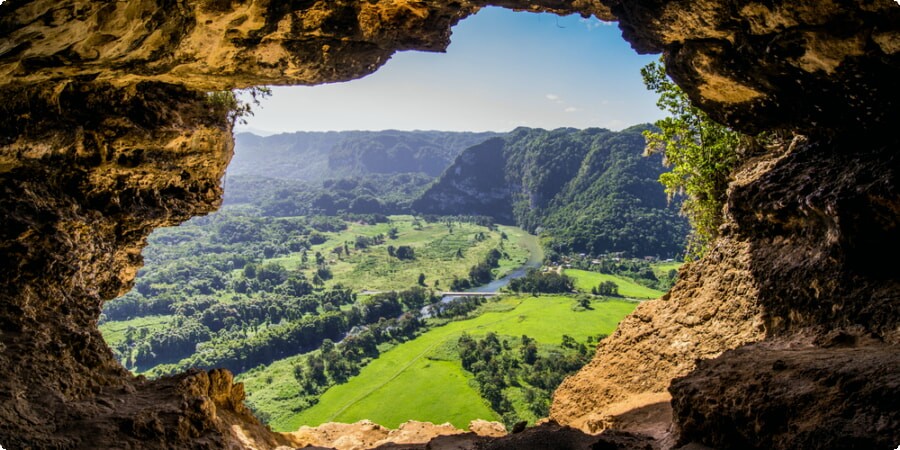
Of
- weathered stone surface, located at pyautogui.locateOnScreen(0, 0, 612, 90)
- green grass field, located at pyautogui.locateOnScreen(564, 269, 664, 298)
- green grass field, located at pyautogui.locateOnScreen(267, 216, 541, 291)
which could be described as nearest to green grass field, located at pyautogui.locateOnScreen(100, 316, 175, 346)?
green grass field, located at pyautogui.locateOnScreen(267, 216, 541, 291)

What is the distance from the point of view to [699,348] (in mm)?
13875

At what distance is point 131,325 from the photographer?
108m

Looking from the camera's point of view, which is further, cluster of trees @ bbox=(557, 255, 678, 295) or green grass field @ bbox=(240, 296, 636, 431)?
cluster of trees @ bbox=(557, 255, 678, 295)

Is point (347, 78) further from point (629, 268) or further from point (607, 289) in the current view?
point (629, 268)

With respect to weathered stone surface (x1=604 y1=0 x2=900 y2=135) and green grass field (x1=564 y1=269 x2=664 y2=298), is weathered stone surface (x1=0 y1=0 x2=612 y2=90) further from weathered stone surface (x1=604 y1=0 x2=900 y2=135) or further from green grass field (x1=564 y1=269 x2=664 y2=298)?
green grass field (x1=564 y1=269 x2=664 y2=298)

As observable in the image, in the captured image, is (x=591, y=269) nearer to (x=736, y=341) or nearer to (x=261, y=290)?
(x=261, y=290)

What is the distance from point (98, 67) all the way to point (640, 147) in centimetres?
20175

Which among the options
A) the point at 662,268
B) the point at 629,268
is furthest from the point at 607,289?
the point at 662,268

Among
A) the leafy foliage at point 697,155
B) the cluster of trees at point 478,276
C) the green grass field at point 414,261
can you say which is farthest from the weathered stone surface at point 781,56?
the green grass field at point 414,261

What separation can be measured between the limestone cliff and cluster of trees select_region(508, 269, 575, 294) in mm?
105373

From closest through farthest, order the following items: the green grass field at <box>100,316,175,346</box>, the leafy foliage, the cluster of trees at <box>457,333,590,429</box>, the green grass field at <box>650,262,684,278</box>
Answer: the leafy foliage
the cluster of trees at <box>457,333,590,429</box>
the green grass field at <box>100,316,175,346</box>
the green grass field at <box>650,262,684,278</box>

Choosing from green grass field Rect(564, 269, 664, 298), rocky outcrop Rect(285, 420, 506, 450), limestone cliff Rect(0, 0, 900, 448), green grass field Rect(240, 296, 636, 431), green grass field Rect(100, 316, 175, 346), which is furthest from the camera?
green grass field Rect(564, 269, 664, 298)

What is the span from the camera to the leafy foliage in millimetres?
19094

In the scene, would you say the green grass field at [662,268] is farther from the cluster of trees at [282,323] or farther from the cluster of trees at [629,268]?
the cluster of trees at [282,323]
